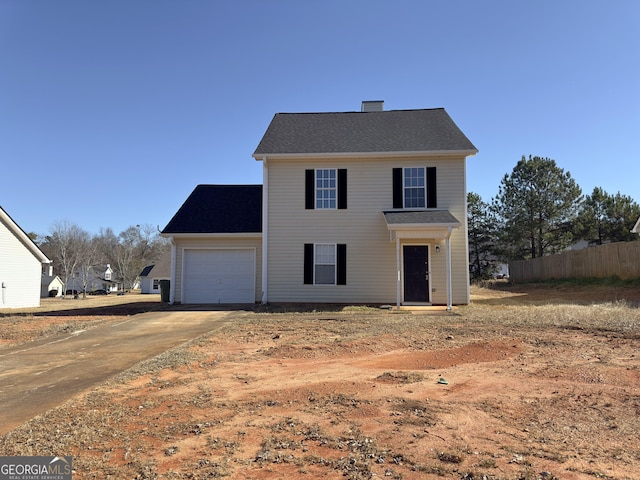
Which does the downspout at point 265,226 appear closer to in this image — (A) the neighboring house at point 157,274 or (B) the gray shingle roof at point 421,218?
(B) the gray shingle roof at point 421,218

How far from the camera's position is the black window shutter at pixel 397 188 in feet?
52.0

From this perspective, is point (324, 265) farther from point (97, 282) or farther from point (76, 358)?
point (97, 282)

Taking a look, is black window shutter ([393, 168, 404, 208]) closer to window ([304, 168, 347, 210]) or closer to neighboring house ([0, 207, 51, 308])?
window ([304, 168, 347, 210])

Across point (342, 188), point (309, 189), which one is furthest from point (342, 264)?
point (309, 189)

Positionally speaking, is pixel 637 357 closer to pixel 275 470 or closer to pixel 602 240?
pixel 275 470

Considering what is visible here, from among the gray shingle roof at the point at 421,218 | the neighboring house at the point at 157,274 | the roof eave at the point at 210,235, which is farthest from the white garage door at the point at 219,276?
the neighboring house at the point at 157,274

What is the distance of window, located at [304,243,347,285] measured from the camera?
625 inches

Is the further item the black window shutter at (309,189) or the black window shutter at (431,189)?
the black window shutter at (309,189)

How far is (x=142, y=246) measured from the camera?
73938 millimetres

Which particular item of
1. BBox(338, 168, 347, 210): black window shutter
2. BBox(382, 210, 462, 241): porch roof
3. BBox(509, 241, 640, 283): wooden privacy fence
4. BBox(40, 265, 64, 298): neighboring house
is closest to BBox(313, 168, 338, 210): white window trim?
BBox(338, 168, 347, 210): black window shutter

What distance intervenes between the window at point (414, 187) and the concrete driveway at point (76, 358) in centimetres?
782

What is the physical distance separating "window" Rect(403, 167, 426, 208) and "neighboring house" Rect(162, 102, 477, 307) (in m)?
0.04

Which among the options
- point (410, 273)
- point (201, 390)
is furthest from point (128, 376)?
point (410, 273)

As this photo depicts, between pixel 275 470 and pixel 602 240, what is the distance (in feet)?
123
